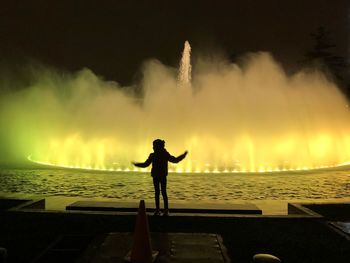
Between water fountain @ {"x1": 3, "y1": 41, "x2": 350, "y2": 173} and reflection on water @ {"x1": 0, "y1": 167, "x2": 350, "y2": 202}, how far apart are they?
9.70 feet

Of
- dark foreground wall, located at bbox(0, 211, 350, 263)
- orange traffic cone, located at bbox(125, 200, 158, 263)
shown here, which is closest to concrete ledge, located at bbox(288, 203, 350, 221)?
dark foreground wall, located at bbox(0, 211, 350, 263)

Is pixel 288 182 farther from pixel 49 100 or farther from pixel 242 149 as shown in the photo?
pixel 49 100

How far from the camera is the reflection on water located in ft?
41.6

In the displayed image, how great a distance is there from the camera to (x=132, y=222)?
28.5ft

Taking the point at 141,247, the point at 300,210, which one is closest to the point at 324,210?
the point at 300,210

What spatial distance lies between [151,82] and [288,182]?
12.3m

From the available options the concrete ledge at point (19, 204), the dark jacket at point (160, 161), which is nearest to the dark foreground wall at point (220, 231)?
the concrete ledge at point (19, 204)

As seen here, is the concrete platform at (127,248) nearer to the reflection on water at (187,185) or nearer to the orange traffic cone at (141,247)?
the orange traffic cone at (141,247)

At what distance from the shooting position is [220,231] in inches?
316

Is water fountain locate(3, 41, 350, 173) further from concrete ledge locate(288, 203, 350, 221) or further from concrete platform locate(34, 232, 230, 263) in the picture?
concrete platform locate(34, 232, 230, 263)

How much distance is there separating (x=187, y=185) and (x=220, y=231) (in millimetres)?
6607

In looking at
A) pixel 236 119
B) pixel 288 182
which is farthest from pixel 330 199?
pixel 236 119

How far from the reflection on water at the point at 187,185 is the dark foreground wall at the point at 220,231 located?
10.4ft

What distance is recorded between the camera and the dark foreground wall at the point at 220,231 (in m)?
6.78
